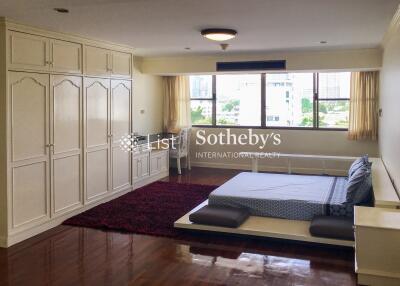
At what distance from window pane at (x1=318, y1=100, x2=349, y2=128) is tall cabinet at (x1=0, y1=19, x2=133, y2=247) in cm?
387

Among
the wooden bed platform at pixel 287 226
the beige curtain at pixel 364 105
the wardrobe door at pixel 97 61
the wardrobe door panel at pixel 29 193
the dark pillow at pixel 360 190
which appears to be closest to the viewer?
the wooden bed platform at pixel 287 226

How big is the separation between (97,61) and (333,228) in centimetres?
357

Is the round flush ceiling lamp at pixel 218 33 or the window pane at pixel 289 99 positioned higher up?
the round flush ceiling lamp at pixel 218 33

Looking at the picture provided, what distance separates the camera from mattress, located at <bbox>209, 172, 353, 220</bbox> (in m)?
4.28

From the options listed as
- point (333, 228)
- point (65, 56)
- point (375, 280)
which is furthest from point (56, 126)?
point (375, 280)

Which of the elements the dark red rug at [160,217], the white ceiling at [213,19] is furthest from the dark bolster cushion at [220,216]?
the white ceiling at [213,19]

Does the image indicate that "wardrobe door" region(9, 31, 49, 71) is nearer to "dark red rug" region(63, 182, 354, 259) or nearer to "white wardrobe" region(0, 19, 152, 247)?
"white wardrobe" region(0, 19, 152, 247)

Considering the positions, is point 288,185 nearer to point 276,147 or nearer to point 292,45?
point 292,45

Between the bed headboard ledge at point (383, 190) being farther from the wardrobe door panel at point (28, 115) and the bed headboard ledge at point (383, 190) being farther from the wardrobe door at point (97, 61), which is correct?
the wardrobe door at point (97, 61)

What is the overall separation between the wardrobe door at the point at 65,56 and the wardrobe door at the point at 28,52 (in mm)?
113

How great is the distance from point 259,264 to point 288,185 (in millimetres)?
1728

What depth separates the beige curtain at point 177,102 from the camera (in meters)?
8.62

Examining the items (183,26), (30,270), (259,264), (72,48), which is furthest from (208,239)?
(72,48)

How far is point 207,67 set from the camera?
7301 mm
